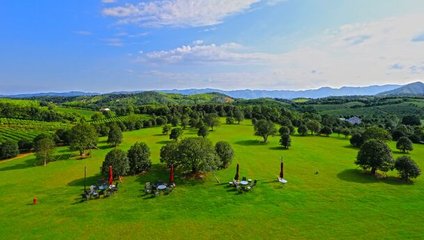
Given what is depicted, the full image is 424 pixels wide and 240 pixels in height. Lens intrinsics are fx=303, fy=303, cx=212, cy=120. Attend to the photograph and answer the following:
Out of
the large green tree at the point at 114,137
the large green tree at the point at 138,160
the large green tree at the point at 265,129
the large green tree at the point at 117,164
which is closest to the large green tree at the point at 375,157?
the large green tree at the point at 265,129

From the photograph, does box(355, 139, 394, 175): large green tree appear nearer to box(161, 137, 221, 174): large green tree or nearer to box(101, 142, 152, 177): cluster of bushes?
box(161, 137, 221, 174): large green tree

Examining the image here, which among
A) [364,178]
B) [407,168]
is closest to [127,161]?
[364,178]

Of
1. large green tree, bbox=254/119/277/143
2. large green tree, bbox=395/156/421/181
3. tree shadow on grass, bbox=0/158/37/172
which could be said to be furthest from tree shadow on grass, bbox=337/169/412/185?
tree shadow on grass, bbox=0/158/37/172

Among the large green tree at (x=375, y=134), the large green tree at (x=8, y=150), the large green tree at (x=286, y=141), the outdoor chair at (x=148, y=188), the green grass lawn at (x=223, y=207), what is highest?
the large green tree at (x=375, y=134)

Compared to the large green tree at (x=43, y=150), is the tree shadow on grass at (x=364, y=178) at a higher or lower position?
lower

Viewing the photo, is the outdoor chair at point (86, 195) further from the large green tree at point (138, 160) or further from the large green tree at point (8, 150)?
the large green tree at point (8, 150)

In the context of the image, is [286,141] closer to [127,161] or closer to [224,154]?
[224,154]
